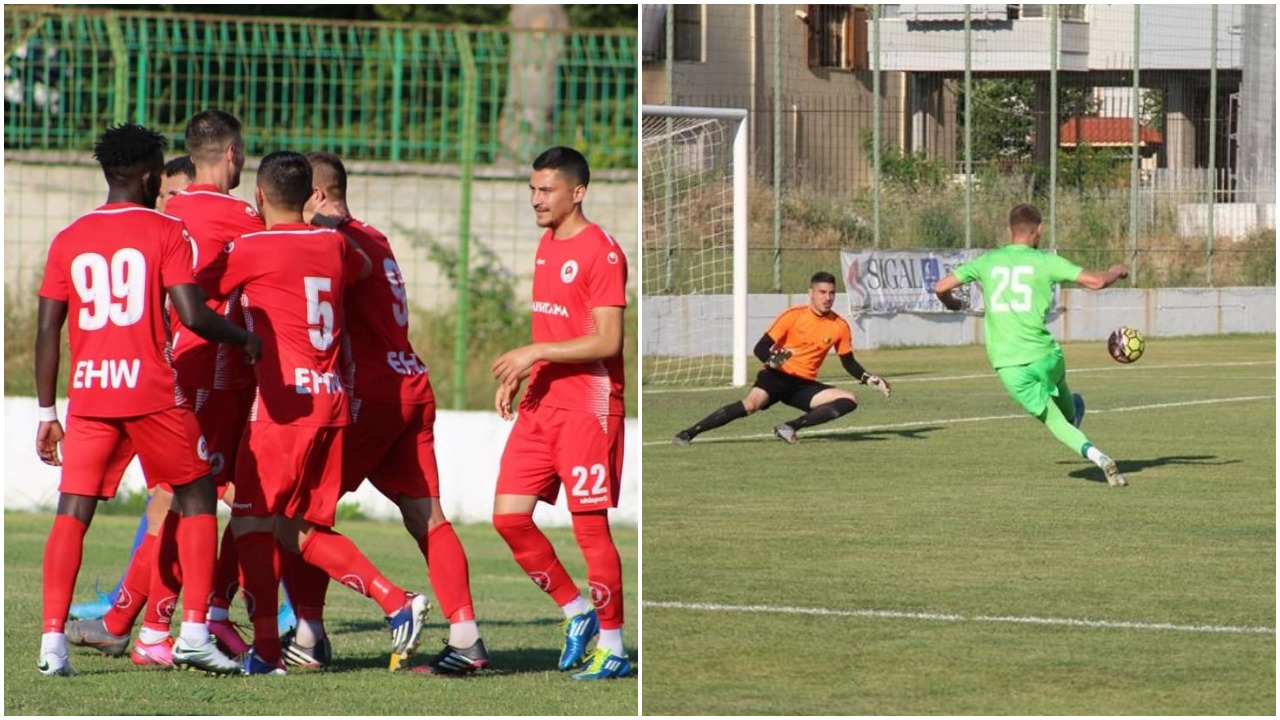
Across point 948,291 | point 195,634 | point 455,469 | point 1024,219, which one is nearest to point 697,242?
point 1024,219

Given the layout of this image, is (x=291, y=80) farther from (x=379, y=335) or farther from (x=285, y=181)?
(x=285, y=181)

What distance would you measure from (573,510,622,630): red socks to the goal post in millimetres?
1414

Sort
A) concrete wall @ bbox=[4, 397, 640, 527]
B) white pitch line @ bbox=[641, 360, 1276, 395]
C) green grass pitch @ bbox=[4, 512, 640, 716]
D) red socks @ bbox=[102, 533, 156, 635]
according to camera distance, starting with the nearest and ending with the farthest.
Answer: green grass pitch @ bbox=[4, 512, 640, 716] < red socks @ bbox=[102, 533, 156, 635] < white pitch line @ bbox=[641, 360, 1276, 395] < concrete wall @ bbox=[4, 397, 640, 527]

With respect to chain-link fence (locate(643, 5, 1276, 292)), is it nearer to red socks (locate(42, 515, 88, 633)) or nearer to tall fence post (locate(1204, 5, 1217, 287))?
tall fence post (locate(1204, 5, 1217, 287))

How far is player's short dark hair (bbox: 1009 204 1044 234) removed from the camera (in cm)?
761

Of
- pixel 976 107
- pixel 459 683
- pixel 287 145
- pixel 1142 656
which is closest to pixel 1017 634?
pixel 1142 656

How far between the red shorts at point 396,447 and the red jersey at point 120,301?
623 mm

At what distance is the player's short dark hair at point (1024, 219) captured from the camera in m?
7.61

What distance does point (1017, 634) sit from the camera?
18.6 ft

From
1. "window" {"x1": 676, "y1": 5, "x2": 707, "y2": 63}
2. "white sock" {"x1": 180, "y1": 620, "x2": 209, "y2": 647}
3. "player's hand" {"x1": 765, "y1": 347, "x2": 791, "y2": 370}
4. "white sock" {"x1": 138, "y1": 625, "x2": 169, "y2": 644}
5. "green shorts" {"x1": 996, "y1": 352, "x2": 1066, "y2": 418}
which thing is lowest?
"white sock" {"x1": 138, "y1": 625, "x2": 169, "y2": 644}

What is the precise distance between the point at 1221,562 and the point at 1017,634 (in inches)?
55.9

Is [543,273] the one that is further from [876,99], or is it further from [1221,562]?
[1221,562]

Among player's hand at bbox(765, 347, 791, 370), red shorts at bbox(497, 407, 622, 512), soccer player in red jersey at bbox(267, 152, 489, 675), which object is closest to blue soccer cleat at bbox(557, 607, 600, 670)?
soccer player in red jersey at bbox(267, 152, 489, 675)

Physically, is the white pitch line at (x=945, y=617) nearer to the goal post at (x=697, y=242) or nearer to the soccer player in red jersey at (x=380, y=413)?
the soccer player in red jersey at (x=380, y=413)
